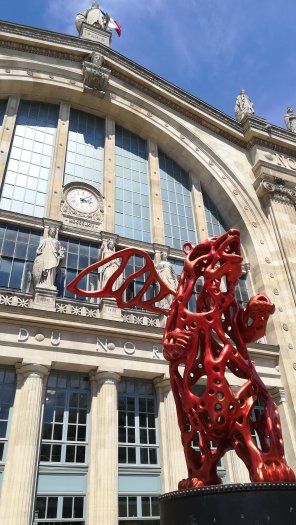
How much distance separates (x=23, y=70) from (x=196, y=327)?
19407 millimetres

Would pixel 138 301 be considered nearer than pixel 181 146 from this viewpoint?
Yes

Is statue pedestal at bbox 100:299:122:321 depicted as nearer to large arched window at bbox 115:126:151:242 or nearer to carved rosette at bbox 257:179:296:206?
large arched window at bbox 115:126:151:242

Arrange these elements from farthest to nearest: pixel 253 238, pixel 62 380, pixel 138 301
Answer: pixel 253 238 → pixel 62 380 → pixel 138 301

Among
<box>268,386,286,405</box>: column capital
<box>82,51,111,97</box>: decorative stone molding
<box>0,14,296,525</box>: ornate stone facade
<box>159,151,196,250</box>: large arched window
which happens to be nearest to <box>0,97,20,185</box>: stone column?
<box>0,14,296,525</box>: ornate stone facade

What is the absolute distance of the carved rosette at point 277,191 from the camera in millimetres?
22422

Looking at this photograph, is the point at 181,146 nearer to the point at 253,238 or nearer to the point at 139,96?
the point at 139,96

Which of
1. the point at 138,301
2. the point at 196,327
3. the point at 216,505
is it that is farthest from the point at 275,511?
the point at 138,301

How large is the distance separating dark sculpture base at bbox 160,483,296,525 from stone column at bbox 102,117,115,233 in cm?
1391

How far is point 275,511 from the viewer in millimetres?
5570

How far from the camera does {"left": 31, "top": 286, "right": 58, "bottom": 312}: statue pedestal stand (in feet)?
48.2

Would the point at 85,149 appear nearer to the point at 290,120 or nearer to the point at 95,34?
the point at 95,34

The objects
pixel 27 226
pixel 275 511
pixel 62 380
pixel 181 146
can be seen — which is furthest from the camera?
pixel 181 146

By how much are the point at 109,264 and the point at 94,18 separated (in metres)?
19.0

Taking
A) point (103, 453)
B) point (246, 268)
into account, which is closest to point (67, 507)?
point (103, 453)
